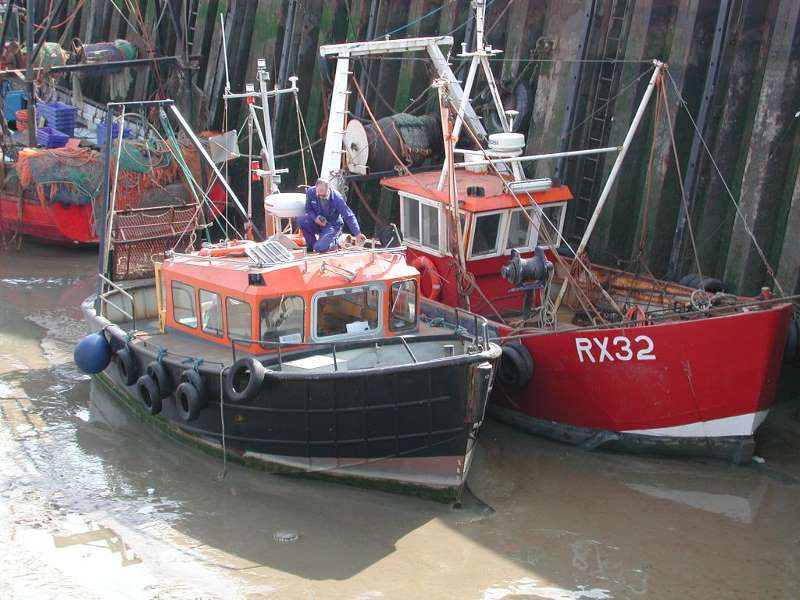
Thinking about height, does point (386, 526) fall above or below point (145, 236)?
below

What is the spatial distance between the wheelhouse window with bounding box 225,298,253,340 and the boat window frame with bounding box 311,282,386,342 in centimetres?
54

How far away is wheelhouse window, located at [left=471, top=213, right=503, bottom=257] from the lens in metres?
10.8

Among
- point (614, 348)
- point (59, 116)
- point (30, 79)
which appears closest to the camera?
point (614, 348)

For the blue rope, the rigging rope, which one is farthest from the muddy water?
the rigging rope

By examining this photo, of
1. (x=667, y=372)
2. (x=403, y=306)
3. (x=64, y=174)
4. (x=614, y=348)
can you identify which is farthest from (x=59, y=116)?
(x=667, y=372)

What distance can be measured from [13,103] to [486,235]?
1193cm

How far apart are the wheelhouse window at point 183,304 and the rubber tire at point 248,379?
1.26 m

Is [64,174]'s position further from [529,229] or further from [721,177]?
[721,177]

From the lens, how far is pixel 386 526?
8.70 m

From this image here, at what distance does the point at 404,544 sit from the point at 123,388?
12.8 ft

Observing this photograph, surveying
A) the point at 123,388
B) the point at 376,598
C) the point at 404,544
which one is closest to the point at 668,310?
the point at 404,544

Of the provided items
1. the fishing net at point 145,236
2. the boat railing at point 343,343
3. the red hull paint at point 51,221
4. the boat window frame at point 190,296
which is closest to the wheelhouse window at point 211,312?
the boat window frame at point 190,296

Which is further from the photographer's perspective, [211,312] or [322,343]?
[211,312]

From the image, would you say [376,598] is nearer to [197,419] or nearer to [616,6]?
[197,419]
